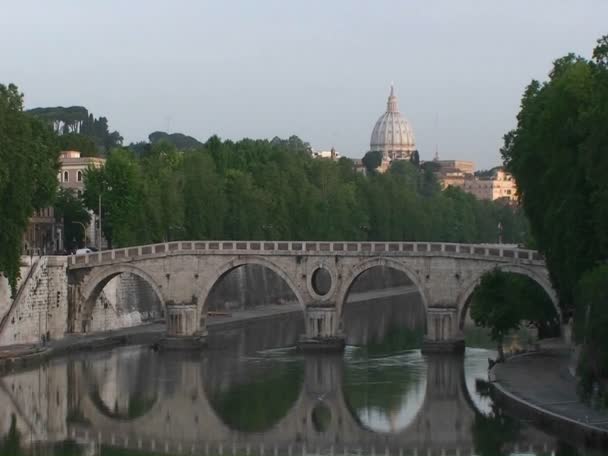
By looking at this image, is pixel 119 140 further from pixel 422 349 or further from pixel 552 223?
pixel 552 223

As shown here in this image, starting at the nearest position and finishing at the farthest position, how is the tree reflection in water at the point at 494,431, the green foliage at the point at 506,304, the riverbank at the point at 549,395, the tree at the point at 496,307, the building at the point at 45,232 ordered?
the riverbank at the point at 549,395 < the tree reflection in water at the point at 494,431 < the tree at the point at 496,307 < the green foliage at the point at 506,304 < the building at the point at 45,232

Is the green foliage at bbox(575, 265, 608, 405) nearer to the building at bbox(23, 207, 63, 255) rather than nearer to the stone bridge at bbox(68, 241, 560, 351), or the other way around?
the stone bridge at bbox(68, 241, 560, 351)

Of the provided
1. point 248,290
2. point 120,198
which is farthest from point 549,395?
point 248,290

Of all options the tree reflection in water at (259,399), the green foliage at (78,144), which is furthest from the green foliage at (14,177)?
the green foliage at (78,144)

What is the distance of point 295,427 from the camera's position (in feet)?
A: 174

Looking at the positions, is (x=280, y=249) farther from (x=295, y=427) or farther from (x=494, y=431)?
(x=494, y=431)

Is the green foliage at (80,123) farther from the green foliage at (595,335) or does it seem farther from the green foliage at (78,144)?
the green foliage at (595,335)

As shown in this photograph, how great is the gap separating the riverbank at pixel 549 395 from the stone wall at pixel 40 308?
865 inches

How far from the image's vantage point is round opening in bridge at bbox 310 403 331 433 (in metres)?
52.9

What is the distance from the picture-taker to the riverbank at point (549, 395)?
4546 centimetres

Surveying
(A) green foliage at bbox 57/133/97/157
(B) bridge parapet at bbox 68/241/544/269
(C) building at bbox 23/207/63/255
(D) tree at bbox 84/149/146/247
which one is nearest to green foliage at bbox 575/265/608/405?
(B) bridge parapet at bbox 68/241/544/269

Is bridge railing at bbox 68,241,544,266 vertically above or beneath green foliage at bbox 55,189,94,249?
beneath

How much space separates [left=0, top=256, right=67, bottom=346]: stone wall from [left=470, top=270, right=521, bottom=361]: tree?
20.3 meters

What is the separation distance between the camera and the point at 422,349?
7175 cm
